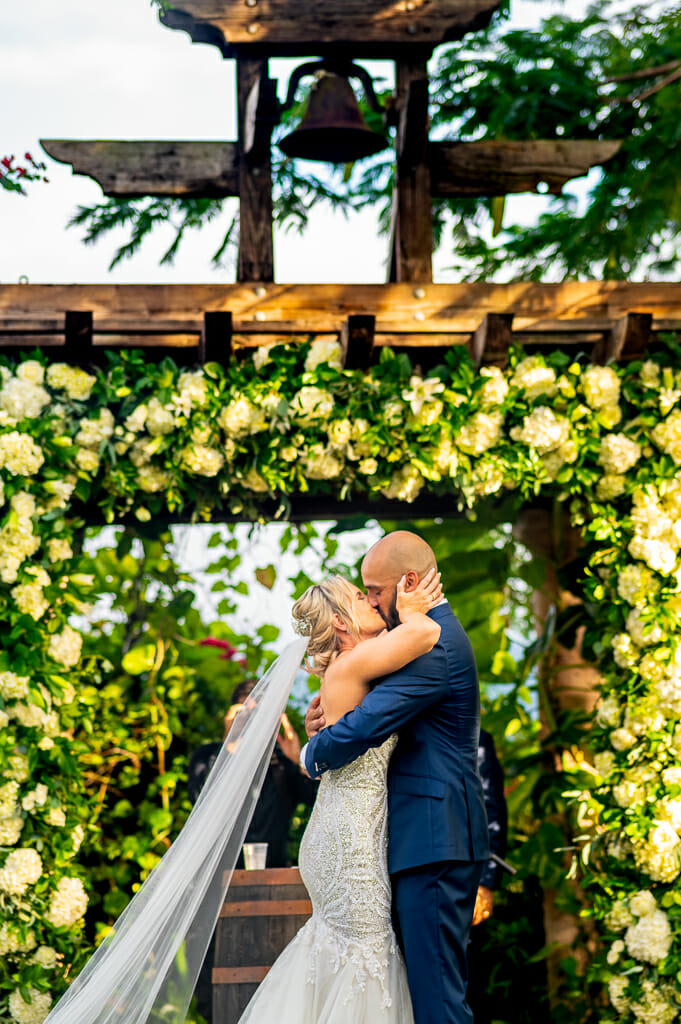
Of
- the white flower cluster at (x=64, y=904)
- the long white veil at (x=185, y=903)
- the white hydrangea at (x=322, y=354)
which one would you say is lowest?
the white flower cluster at (x=64, y=904)

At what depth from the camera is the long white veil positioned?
136 inches

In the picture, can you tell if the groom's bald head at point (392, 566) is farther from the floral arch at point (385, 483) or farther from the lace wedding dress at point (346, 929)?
the floral arch at point (385, 483)

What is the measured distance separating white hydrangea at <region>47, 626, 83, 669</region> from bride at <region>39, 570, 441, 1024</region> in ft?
2.94

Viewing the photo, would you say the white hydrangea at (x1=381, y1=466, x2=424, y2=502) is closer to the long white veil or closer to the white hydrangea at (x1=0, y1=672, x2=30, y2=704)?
the long white veil

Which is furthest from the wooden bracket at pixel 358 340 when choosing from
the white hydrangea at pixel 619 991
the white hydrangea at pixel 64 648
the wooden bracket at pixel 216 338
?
the white hydrangea at pixel 619 991

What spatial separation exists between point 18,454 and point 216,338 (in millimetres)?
872

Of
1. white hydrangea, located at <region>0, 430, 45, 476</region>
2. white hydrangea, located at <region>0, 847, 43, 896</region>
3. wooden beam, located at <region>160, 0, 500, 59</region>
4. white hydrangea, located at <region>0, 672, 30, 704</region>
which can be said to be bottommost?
white hydrangea, located at <region>0, 847, 43, 896</region>

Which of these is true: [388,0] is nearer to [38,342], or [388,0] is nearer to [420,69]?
[420,69]

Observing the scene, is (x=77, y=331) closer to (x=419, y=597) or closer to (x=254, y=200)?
(x=254, y=200)

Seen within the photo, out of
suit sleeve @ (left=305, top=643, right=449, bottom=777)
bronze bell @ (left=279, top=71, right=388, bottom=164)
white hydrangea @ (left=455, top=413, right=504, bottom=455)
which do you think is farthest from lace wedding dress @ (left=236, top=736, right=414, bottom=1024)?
bronze bell @ (left=279, top=71, right=388, bottom=164)

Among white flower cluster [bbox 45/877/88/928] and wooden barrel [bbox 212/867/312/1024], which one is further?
white flower cluster [bbox 45/877/88/928]

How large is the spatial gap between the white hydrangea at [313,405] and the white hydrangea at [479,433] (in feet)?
1.74

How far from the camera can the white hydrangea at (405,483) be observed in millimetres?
4531

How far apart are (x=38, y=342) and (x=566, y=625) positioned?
2.68m
